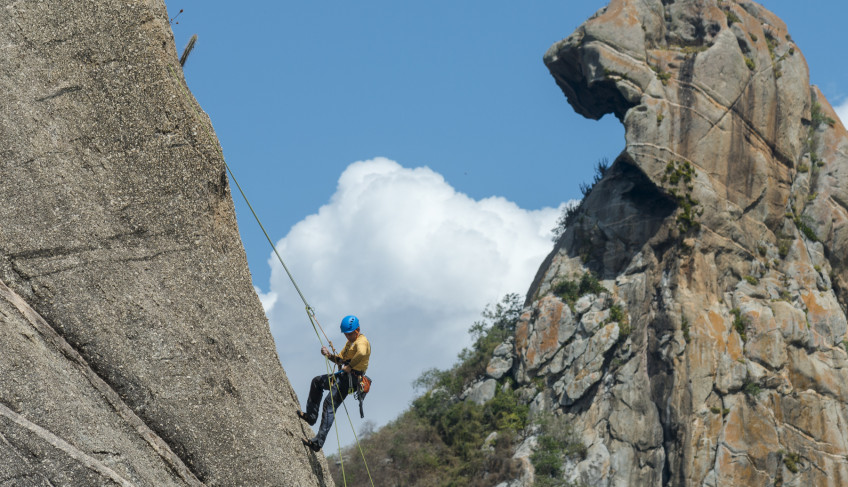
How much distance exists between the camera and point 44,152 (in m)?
11.0

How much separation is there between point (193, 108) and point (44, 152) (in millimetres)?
1653

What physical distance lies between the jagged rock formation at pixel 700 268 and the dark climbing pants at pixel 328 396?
3459cm

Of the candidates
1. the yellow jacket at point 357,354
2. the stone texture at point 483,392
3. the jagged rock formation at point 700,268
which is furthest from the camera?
the stone texture at point 483,392

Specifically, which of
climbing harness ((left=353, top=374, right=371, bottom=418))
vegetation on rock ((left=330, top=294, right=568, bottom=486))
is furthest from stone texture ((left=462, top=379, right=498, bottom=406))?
climbing harness ((left=353, top=374, right=371, bottom=418))

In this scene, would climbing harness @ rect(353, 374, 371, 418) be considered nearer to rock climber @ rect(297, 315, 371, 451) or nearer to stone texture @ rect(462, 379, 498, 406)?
rock climber @ rect(297, 315, 371, 451)

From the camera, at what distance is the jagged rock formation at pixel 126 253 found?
35.0ft

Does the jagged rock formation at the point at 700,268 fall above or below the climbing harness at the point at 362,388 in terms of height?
above

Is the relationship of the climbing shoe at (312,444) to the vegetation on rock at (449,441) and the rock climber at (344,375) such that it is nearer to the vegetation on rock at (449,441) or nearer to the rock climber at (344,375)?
the rock climber at (344,375)

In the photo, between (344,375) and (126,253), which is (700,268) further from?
(126,253)

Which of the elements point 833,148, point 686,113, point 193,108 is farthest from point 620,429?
point 193,108

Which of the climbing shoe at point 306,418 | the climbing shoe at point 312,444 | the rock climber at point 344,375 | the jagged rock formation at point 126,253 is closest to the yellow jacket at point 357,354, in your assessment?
the rock climber at point 344,375

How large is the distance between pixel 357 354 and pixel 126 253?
3.58 m

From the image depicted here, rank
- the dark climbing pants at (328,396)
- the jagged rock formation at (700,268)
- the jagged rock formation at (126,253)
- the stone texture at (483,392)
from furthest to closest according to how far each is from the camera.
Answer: the stone texture at (483,392) < the jagged rock formation at (700,268) < the dark climbing pants at (328,396) < the jagged rock formation at (126,253)

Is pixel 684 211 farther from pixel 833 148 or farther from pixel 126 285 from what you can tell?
pixel 126 285
